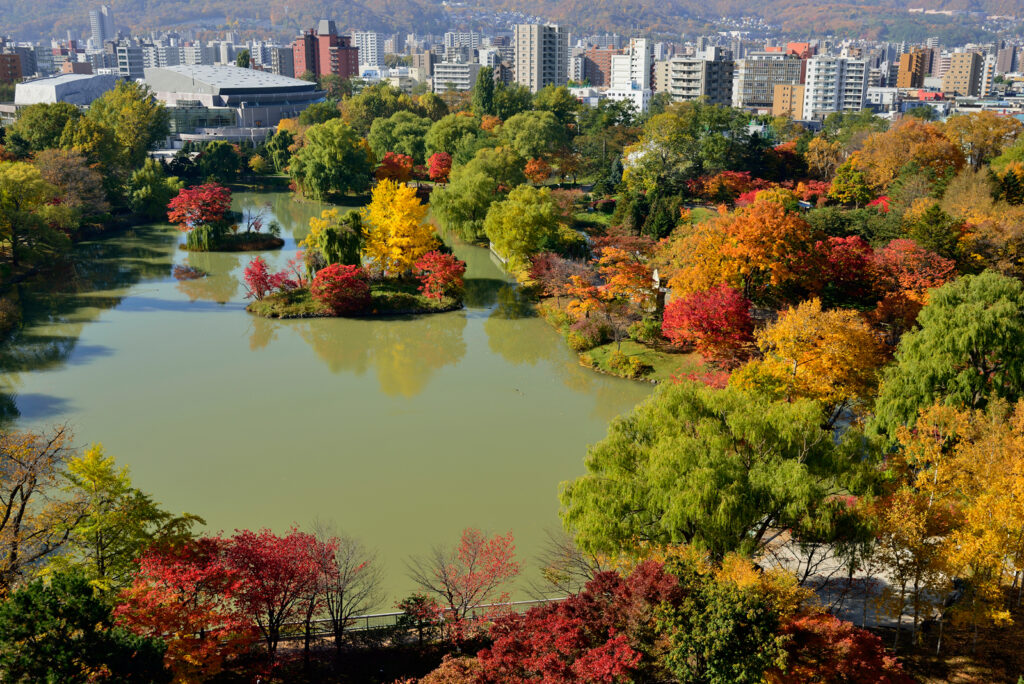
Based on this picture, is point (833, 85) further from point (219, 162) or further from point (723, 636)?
point (723, 636)

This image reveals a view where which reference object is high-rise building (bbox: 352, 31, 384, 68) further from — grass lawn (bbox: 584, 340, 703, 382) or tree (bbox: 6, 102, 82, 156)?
grass lawn (bbox: 584, 340, 703, 382)

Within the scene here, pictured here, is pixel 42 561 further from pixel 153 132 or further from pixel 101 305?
pixel 153 132

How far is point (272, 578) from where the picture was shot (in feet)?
30.5

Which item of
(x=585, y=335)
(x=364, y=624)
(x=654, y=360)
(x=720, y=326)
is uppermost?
(x=720, y=326)

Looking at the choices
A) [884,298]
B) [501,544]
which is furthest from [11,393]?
[884,298]

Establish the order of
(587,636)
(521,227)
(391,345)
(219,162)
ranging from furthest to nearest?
1. (219,162)
2. (521,227)
3. (391,345)
4. (587,636)

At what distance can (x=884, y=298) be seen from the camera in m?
20.6

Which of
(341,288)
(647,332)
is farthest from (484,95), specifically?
(647,332)

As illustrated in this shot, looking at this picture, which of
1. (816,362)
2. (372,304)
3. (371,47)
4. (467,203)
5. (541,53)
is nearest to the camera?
(816,362)

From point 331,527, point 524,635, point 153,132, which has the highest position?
point 153,132

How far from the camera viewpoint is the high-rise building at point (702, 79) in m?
76.2

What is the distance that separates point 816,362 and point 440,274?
11976mm

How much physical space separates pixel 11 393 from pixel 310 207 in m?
23.0

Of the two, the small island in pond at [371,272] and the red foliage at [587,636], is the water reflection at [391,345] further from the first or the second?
the red foliage at [587,636]
